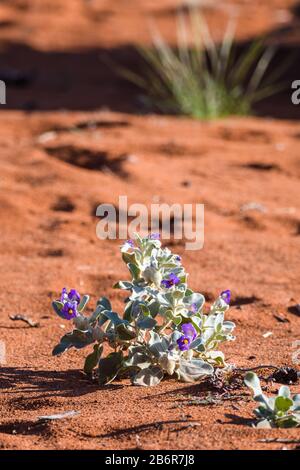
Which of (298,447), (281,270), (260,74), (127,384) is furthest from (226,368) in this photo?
(260,74)

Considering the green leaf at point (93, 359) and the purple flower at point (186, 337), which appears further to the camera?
the green leaf at point (93, 359)

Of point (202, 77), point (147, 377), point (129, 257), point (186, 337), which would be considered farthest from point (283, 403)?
point (202, 77)

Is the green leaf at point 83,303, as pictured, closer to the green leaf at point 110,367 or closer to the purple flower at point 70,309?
the purple flower at point 70,309

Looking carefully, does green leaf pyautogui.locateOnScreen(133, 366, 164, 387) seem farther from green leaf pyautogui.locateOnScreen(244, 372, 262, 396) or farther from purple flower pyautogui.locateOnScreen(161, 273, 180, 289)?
green leaf pyautogui.locateOnScreen(244, 372, 262, 396)

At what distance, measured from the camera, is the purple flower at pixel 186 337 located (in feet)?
9.11

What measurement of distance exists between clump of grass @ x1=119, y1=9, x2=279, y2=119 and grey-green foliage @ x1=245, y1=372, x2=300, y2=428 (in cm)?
451

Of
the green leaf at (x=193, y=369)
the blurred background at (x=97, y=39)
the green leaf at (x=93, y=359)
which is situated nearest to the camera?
the green leaf at (x=193, y=369)

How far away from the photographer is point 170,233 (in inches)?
185

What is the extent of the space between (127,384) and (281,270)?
4.74 ft

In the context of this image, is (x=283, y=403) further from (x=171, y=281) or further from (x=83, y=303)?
(x=83, y=303)

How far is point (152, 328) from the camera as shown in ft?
9.61

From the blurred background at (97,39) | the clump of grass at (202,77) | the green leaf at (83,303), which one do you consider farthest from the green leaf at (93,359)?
the blurred background at (97,39)

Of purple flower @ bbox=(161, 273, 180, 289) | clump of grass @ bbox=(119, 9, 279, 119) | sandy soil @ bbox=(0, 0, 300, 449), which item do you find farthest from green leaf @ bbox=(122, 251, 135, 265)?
clump of grass @ bbox=(119, 9, 279, 119)

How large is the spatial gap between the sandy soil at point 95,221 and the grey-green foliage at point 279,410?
0.11 ft
